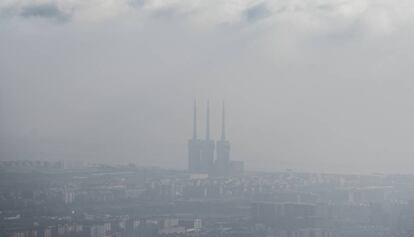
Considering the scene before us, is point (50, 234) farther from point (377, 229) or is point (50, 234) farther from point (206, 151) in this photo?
point (206, 151)

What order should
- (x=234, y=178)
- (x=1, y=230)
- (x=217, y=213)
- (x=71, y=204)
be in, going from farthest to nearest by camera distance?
(x=234, y=178)
(x=217, y=213)
(x=71, y=204)
(x=1, y=230)

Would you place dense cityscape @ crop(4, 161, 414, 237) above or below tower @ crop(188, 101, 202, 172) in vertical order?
below

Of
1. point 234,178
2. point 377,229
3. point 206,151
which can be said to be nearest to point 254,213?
point 377,229

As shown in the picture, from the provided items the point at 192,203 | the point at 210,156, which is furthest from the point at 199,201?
the point at 210,156

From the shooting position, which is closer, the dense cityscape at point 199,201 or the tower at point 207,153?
the dense cityscape at point 199,201

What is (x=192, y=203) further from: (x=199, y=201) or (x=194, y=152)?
(x=194, y=152)

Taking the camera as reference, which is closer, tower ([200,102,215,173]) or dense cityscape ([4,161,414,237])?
dense cityscape ([4,161,414,237])

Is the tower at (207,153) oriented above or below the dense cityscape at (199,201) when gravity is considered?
above

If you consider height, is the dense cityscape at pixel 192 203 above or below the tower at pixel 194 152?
below
